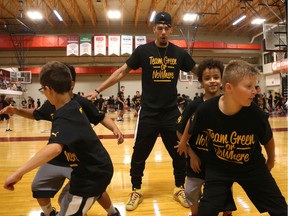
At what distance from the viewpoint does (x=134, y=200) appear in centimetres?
293

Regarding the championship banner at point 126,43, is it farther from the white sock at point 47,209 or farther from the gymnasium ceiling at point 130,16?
the white sock at point 47,209

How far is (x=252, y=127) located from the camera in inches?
70.3

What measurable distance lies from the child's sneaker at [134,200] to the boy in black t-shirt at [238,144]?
3.98 ft

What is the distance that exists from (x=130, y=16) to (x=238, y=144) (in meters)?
20.0

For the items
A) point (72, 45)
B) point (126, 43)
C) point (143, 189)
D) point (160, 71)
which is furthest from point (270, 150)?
point (72, 45)

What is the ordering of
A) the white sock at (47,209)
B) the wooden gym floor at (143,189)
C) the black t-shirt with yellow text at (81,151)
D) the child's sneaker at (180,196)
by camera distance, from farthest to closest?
the child's sneaker at (180,196) → the wooden gym floor at (143,189) → the white sock at (47,209) → the black t-shirt with yellow text at (81,151)

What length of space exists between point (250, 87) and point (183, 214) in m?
1.54

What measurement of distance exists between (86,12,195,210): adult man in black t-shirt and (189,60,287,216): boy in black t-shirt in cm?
116

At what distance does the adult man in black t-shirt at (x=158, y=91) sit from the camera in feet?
9.95

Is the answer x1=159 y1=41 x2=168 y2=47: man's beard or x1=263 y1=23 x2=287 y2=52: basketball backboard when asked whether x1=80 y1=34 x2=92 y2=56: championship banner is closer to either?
x1=263 y1=23 x2=287 y2=52: basketball backboard

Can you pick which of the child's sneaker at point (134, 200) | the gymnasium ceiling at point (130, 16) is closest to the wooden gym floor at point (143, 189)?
the child's sneaker at point (134, 200)

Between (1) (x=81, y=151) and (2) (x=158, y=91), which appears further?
(2) (x=158, y=91)

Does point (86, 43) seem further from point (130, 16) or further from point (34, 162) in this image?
point (34, 162)

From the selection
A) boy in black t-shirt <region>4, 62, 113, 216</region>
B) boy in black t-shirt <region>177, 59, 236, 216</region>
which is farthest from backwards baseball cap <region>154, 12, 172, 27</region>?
boy in black t-shirt <region>4, 62, 113, 216</region>
